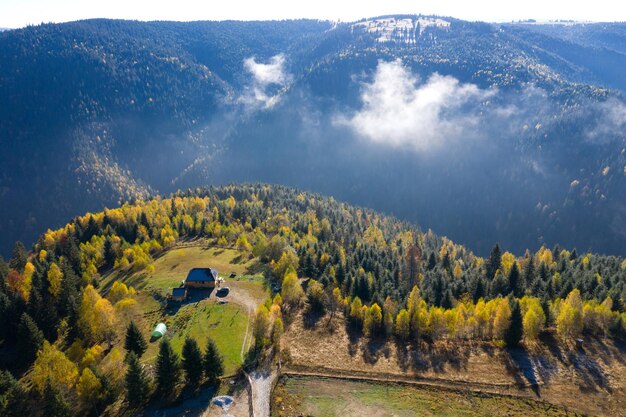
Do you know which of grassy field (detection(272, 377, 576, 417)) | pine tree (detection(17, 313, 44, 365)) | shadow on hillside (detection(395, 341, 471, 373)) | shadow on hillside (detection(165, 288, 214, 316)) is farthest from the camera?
shadow on hillside (detection(165, 288, 214, 316))

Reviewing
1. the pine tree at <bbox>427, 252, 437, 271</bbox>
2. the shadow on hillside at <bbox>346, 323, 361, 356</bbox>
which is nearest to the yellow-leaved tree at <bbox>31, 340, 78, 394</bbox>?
the shadow on hillside at <bbox>346, 323, 361, 356</bbox>

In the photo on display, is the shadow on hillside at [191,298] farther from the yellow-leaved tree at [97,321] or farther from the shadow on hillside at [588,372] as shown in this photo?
the shadow on hillside at [588,372]

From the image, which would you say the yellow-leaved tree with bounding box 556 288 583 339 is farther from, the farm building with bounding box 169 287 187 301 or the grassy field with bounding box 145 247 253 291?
the farm building with bounding box 169 287 187 301

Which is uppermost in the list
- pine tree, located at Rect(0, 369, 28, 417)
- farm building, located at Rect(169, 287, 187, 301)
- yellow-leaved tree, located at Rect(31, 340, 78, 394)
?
yellow-leaved tree, located at Rect(31, 340, 78, 394)

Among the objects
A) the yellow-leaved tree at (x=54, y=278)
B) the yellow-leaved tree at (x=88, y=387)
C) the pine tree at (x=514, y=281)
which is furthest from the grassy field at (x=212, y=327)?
the pine tree at (x=514, y=281)

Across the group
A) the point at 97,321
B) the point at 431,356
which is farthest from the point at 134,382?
the point at 431,356

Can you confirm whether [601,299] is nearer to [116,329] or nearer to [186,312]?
[186,312]
